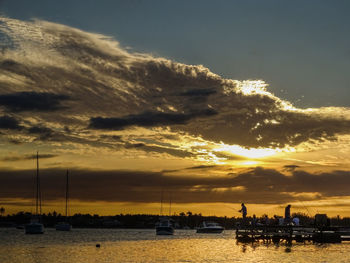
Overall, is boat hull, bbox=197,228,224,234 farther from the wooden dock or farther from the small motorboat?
the wooden dock

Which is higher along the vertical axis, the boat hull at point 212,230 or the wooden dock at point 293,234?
the wooden dock at point 293,234

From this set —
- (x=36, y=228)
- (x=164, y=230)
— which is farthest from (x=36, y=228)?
→ (x=164, y=230)

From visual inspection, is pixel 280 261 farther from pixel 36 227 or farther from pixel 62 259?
pixel 36 227

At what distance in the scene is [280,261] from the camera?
6462 cm

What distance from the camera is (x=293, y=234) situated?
318ft

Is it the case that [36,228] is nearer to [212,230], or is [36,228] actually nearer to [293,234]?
[212,230]

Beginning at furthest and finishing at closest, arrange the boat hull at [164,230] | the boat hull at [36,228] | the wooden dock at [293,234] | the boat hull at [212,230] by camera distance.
Answer: the boat hull at [212,230] → the boat hull at [164,230] → the boat hull at [36,228] → the wooden dock at [293,234]

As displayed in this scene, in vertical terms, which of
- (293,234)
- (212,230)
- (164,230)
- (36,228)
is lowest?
(212,230)

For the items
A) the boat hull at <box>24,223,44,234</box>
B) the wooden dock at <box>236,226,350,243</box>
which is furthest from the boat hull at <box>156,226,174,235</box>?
the wooden dock at <box>236,226,350,243</box>

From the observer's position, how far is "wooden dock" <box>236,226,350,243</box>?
9356 centimetres

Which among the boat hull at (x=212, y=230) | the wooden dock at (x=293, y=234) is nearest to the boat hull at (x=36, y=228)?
the boat hull at (x=212, y=230)

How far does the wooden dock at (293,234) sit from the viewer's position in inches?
3684

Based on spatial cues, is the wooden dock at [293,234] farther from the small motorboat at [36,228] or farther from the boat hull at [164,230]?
the small motorboat at [36,228]

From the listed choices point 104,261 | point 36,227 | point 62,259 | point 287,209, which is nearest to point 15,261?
point 62,259
